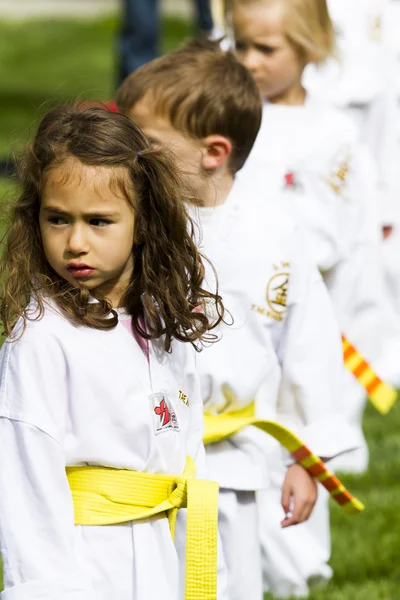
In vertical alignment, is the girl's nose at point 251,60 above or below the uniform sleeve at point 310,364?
above

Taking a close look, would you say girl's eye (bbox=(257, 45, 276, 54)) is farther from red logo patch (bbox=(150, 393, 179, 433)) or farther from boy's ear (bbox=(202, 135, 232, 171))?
red logo patch (bbox=(150, 393, 179, 433))

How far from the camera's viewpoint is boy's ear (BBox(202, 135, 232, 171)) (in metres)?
3.68

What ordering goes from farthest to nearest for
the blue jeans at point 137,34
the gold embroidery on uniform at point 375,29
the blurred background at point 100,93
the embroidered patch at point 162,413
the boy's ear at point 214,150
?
the blue jeans at point 137,34, the gold embroidery on uniform at point 375,29, the blurred background at point 100,93, the boy's ear at point 214,150, the embroidered patch at point 162,413

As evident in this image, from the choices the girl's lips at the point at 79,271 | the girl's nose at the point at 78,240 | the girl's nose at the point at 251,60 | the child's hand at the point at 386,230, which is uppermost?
the girl's nose at the point at 251,60

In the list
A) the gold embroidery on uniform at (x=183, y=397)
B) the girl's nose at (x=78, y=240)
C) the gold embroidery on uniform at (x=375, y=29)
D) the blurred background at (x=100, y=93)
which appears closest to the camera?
the girl's nose at (x=78, y=240)

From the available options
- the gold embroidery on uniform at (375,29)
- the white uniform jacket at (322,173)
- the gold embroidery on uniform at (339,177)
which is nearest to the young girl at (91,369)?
the white uniform jacket at (322,173)

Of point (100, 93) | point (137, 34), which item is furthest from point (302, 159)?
point (100, 93)

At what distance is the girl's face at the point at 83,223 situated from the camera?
2859 mm

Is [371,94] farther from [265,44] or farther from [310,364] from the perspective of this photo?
[310,364]

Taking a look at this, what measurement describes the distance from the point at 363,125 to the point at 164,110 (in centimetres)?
293

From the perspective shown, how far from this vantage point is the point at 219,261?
11.9 feet

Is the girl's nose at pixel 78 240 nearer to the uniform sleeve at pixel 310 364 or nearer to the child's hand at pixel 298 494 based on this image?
the uniform sleeve at pixel 310 364

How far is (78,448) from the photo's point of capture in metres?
2.87

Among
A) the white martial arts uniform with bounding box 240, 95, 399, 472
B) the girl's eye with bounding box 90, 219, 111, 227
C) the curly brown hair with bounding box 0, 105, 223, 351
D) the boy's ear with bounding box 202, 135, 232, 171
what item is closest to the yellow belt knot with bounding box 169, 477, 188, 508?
the curly brown hair with bounding box 0, 105, 223, 351
